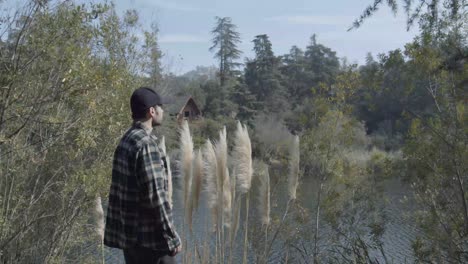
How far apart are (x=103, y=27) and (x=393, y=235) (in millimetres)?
6895

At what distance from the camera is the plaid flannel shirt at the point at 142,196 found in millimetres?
2631

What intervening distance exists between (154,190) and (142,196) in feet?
0.32

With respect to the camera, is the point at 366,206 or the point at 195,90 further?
the point at 195,90

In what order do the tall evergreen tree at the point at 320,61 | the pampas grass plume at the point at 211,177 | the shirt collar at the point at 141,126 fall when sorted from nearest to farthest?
the shirt collar at the point at 141,126 < the pampas grass plume at the point at 211,177 < the tall evergreen tree at the point at 320,61

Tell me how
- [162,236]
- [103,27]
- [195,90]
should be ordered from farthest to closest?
[195,90], [103,27], [162,236]

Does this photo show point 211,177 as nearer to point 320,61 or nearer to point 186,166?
point 186,166

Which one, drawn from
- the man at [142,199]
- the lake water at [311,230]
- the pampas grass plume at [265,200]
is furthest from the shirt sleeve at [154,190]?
the lake water at [311,230]

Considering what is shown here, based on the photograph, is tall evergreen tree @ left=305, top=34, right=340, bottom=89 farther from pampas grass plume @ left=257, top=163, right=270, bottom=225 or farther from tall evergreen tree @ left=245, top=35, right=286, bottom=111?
pampas grass plume @ left=257, top=163, right=270, bottom=225

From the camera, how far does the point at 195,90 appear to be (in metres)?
29.3

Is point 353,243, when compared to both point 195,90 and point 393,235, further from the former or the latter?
point 195,90

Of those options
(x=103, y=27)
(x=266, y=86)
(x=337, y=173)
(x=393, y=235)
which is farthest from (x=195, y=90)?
(x=103, y=27)

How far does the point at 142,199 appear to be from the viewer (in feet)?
8.77

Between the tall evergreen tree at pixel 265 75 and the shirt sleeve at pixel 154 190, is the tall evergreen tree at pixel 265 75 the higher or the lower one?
the higher one

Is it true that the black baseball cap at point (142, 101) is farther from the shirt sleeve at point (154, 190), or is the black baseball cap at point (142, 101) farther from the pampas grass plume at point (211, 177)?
the pampas grass plume at point (211, 177)
